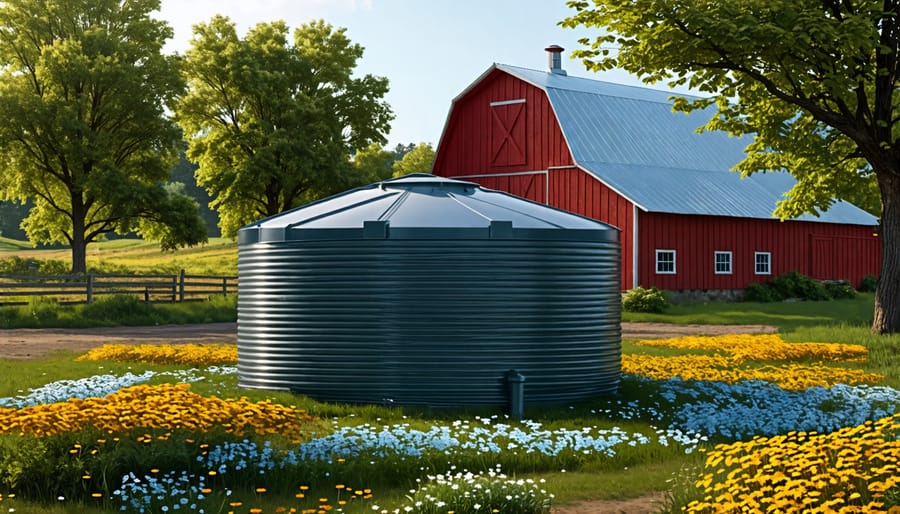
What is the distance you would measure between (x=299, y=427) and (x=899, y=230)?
18557mm

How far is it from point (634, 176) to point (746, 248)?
19.0ft

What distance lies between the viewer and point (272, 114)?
48.2 meters

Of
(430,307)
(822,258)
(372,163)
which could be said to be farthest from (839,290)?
(430,307)

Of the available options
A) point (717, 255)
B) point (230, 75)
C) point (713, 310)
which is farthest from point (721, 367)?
point (230, 75)

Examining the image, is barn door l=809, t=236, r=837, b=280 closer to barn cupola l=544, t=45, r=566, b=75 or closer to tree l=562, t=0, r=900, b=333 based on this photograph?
barn cupola l=544, t=45, r=566, b=75

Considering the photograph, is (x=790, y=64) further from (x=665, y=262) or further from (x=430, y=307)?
(x=665, y=262)

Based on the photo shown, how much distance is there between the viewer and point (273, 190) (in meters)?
48.5

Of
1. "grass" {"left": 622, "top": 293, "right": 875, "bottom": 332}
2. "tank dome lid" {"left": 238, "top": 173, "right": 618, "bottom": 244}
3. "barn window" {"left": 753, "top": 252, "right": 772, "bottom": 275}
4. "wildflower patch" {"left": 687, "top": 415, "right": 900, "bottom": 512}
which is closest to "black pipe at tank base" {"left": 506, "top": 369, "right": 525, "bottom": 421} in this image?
"tank dome lid" {"left": 238, "top": 173, "right": 618, "bottom": 244}

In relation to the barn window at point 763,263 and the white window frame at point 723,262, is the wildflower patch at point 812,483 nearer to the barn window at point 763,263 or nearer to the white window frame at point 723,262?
the white window frame at point 723,262

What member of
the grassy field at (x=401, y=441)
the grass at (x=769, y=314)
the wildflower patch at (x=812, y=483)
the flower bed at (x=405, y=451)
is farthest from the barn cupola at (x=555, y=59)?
the wildflower patch at (x=812, y=483)

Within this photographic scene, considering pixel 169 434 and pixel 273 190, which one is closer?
pixel 169 434

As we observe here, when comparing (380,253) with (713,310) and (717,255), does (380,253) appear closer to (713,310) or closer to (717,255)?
(713,310)

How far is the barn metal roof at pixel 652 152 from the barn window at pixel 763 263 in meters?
1.60

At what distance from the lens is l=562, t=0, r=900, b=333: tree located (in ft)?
70.9
